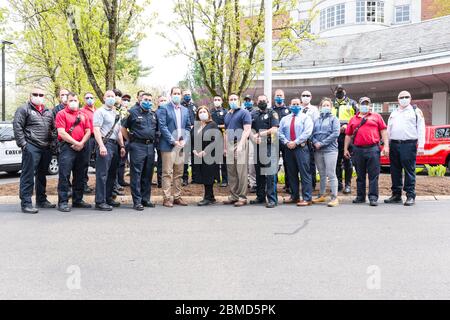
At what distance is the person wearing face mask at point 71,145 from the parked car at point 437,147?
37.7ft

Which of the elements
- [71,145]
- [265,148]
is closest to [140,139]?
[71,145]

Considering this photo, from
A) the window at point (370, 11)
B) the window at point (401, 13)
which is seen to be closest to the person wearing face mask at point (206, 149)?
the window at point (370, 11)

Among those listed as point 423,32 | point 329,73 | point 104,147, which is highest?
point 423,32

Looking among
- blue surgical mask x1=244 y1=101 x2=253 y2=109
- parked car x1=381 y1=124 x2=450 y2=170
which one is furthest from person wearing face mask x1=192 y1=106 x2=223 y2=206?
parked car x1=381 y1=124 x2=450 y2=170

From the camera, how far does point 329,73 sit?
29.5m

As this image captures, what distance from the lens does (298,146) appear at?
8492mm

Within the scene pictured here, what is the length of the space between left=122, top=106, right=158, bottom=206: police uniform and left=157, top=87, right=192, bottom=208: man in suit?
0.66 ft

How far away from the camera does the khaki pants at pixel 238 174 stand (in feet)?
27.9

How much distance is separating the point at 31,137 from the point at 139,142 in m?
1.90

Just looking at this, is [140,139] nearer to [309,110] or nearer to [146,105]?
[146,105]

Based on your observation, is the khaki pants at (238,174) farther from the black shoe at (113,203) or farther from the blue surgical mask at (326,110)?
the black shoe at (113,203)

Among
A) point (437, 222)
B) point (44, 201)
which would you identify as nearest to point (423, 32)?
point (437, 222)
